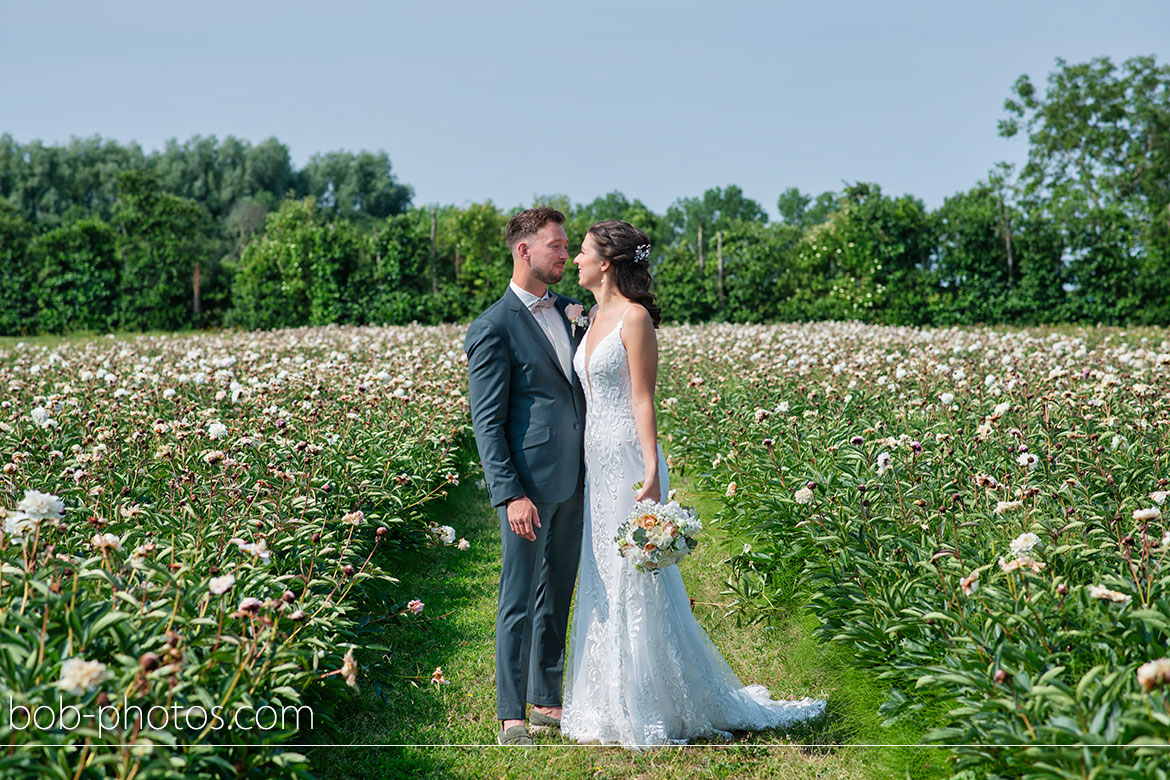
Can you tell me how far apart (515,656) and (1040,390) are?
4.48 meters

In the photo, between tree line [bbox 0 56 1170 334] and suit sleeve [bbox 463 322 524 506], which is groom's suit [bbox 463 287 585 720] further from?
tree line [bbox 0 56 1170 334]

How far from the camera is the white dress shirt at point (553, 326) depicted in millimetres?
3848

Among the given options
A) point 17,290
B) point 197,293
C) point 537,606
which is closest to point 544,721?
point 537,606

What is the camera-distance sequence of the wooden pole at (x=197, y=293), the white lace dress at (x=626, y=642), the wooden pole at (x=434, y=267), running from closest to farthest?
1. the white lace dress at (x=626, y=642)
2. the wooden pole at (x=434, y=267)
3. the wooden pole at (x=197, y=293)

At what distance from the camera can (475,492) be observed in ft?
27.5

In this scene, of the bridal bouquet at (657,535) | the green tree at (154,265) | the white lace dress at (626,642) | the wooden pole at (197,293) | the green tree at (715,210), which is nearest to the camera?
the bridal bouquet at (657,535)

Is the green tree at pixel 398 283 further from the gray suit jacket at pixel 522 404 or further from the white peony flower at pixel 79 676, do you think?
the white peony flower at pixel 79 676

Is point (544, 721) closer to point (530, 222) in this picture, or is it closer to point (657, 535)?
point (657, 535)

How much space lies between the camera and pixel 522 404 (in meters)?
3.76

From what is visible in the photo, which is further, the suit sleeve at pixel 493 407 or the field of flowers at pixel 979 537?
the suit sleeve at pixel 493 407

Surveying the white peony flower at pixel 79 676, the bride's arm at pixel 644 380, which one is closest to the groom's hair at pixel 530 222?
the bride's arm at pixel 644 380

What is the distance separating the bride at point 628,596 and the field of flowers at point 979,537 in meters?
0.75

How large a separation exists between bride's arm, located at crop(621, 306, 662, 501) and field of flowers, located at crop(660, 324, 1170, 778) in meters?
0.79

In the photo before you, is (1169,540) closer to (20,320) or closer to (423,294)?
(423,294)
